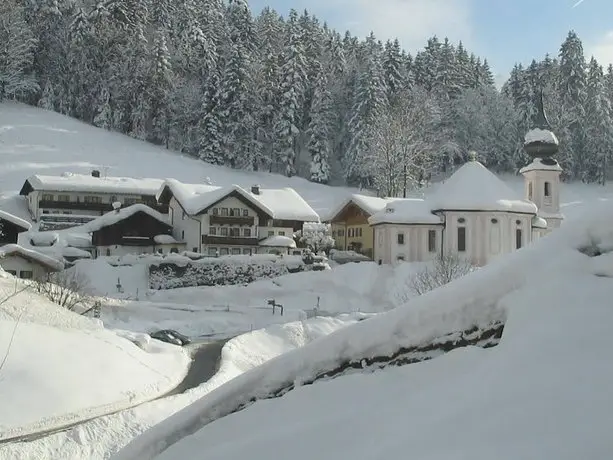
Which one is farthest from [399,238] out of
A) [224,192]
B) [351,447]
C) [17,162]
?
→ [351,447]

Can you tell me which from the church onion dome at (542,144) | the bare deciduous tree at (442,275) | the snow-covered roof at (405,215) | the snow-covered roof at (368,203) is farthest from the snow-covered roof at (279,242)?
the church onion dome at (542,144)

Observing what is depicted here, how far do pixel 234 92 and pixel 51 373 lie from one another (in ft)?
192

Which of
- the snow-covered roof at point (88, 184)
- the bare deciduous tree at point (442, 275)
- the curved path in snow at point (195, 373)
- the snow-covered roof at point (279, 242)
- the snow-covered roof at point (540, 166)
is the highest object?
the snow-covered roof at point (540, 166)

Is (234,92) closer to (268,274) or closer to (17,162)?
(17,162)

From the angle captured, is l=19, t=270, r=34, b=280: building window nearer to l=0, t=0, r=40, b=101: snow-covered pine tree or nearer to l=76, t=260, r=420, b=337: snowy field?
l=76, t=260, r=420, b=337: snowy field

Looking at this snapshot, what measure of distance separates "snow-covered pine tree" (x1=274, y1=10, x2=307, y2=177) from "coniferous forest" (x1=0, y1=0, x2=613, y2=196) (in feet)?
0.53

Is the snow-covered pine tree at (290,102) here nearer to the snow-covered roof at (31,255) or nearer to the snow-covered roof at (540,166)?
the snow-covered roof at (540,166)

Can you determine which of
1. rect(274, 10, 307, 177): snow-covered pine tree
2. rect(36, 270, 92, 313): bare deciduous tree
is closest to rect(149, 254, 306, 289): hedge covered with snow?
rect(36, 270, 92, 313): bare deciduous tree

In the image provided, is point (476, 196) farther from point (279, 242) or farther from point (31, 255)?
point (31, 255)

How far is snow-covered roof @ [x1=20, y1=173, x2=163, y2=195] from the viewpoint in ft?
185

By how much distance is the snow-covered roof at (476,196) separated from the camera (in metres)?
44.8

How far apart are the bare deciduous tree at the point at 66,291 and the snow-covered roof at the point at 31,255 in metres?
1.44

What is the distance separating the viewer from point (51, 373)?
20.8m

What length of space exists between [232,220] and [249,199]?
6.29 ft
